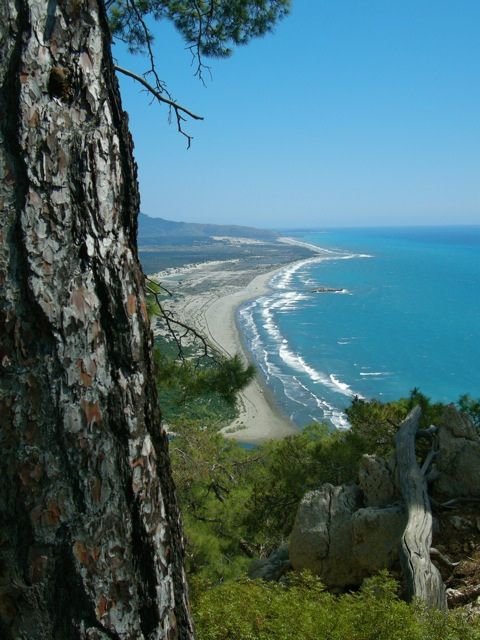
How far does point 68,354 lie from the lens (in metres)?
1.03

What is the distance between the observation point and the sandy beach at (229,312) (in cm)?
2428

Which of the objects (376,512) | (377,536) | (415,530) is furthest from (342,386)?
(415,530)

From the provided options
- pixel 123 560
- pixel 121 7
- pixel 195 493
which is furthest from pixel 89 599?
pixel 195 493

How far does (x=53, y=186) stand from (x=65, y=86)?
19 centimetres

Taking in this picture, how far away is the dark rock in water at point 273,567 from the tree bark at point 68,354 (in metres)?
4.79

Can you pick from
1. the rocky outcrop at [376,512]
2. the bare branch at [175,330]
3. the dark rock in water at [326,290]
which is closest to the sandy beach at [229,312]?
the bare branch at [175,330]

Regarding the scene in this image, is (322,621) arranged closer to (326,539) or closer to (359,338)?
(326,539)

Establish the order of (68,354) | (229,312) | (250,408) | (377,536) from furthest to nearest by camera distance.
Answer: (229,312), (250,408), (377,536), (68,354)

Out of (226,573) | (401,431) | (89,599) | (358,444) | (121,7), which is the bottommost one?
(226,573)

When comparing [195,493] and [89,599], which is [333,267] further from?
[89,599]

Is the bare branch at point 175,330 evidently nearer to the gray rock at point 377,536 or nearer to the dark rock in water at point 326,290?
the gray rock at point 377,536

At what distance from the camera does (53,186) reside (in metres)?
1.03

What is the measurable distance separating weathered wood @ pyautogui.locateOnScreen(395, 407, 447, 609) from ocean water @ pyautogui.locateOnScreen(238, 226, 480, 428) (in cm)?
1765

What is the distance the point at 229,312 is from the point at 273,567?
132 ft
